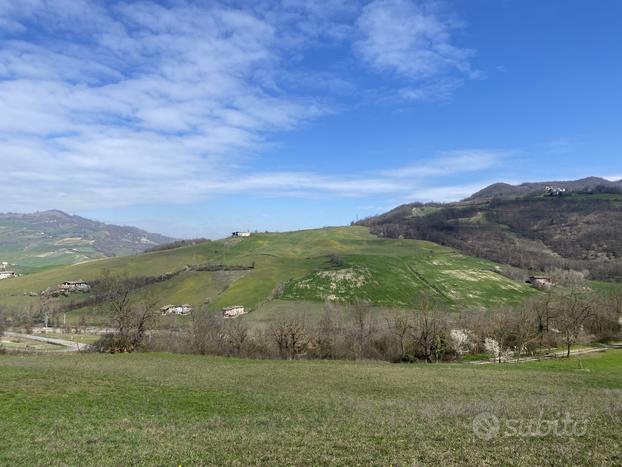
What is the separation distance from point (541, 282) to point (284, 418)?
197m

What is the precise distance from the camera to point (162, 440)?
20.0 m

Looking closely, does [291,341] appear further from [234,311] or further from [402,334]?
[234,311]

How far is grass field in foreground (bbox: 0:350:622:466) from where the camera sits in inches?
658

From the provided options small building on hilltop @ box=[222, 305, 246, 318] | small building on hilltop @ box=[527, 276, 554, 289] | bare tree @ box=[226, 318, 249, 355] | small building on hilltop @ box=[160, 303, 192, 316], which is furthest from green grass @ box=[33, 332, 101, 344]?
small building on hilltop @ box=[527, 276, 554, 289]

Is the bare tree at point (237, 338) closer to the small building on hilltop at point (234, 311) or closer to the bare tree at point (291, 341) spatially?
the bare tree at point (291, 341)

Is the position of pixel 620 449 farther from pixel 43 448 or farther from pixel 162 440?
pixel 43 448

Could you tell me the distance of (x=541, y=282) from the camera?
192 m

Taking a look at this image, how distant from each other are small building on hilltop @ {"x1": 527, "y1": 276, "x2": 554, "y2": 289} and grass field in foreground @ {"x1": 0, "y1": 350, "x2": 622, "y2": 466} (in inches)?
6169

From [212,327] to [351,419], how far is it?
69.2 metres

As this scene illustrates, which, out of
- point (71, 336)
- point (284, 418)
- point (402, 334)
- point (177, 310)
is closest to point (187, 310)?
point (177, 310)

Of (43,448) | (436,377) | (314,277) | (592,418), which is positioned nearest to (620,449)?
(592,418)

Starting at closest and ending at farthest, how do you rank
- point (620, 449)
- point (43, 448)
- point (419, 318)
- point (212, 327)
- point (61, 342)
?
point (620, 449), point (43, 448), point (212, 327), point (419, 318), point (61, 342)

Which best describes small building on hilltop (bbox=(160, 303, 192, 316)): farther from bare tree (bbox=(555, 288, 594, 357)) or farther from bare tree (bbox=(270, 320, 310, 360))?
bare tree (bbox=(555, 288, 594, 357))

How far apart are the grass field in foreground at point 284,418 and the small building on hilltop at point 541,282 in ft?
514
